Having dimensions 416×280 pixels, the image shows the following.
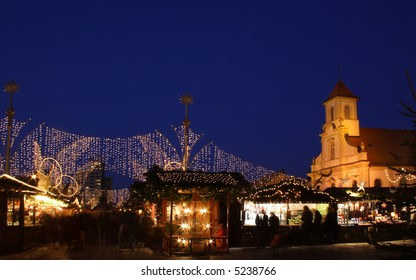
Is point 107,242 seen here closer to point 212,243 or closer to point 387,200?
point 212,243

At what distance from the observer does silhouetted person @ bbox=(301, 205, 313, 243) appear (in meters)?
18.8

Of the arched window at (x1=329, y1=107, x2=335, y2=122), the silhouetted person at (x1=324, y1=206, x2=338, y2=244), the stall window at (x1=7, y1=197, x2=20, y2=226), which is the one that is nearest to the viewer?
the stall window at (x1=7, y1=197, x2=20, y2=226)

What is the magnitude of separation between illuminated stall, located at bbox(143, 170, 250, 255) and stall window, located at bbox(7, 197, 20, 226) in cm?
416

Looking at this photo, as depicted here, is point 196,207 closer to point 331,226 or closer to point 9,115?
point 331,226

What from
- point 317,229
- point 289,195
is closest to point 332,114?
point 289,195

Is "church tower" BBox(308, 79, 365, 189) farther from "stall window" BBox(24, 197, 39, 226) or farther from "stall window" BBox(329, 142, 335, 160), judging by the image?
"stall window" BBox(24, 197, 39, 226)

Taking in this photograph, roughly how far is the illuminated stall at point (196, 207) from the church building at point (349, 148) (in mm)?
40677

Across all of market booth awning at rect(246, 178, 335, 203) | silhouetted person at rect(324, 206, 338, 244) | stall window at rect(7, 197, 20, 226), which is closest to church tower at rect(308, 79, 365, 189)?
market booth awning at rect(246, 178, 335, 203)

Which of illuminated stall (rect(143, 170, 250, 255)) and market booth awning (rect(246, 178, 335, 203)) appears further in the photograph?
market booth awning (rect(246, 178, 335, 203))

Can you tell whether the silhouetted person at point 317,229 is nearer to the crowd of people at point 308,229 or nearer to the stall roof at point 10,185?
the crowd of people at point 308,229

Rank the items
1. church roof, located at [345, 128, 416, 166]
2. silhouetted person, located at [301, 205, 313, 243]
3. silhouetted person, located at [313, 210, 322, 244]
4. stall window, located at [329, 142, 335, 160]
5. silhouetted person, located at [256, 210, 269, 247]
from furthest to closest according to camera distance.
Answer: stall window, located at [329, 142, 335, 160]
church roof, located at [345, 128, 416, 166]
silhouetted person, located at [313, 210, 322, 244]
silhouetted person, located at [301, 205, 313, 243]
silhouetted person, located at [256, 210, 269, 247]

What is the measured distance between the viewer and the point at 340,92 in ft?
204

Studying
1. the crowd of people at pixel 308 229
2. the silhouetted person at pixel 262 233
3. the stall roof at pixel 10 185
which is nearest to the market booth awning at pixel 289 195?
the crowd of people at pixel 308 229
